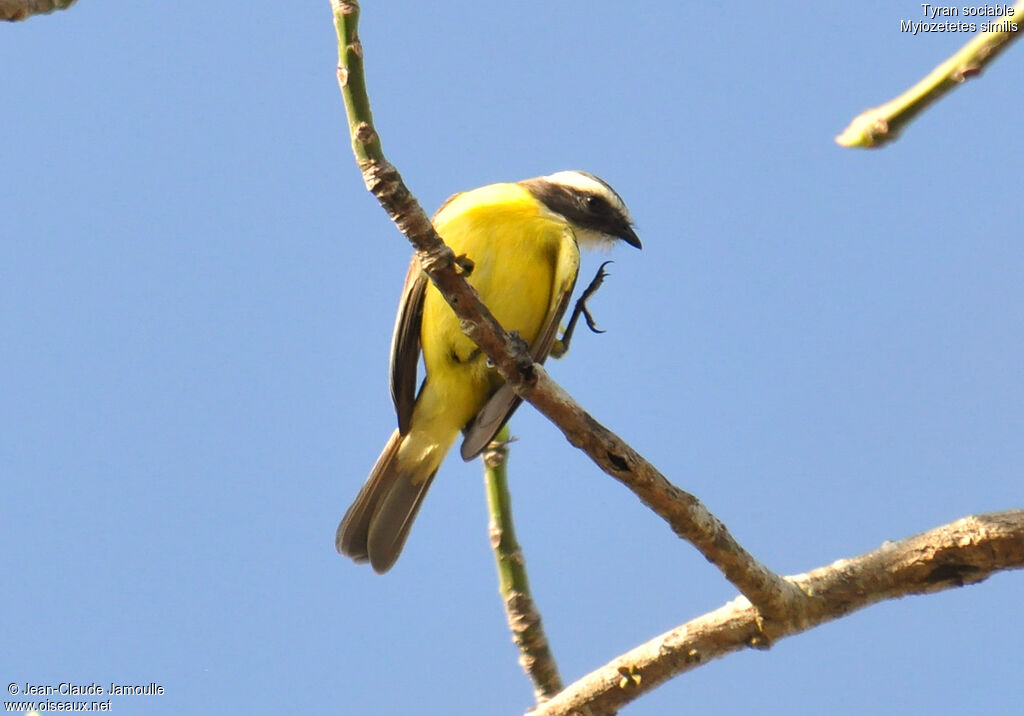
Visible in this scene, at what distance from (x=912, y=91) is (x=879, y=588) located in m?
1.97

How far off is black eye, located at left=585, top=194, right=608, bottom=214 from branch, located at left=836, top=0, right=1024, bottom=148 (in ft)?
13.2

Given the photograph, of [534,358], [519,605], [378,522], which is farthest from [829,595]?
[378,522]

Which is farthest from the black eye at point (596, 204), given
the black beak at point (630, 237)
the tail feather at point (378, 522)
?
the tail feather at point (378, 522)

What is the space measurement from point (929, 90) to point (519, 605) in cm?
324

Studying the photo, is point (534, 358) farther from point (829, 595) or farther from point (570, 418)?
point (829, 595)

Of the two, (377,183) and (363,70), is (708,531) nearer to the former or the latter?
(377,183)

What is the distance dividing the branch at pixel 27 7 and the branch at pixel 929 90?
2.42 metres

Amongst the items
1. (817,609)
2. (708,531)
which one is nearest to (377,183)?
(708,531)

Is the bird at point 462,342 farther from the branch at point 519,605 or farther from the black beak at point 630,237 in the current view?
the black beak at point 630,237

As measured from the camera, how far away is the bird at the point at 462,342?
5121mm

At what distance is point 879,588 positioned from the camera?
11.5 feet

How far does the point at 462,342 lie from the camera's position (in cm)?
520

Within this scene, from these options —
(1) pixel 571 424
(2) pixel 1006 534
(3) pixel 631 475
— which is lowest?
(2) pixel 1006 534

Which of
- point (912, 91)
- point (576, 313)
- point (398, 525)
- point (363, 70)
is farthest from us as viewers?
point (398, 525)
